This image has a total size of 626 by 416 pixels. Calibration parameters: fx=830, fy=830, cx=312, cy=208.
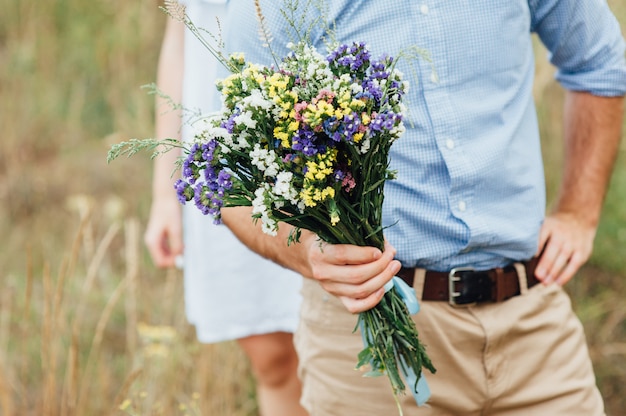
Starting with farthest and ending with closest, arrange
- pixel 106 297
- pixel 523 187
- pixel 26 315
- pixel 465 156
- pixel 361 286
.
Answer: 1. pixel 106 297
2. pixel 26 315
3. pixel 523 187
4. pixel 465 156
5. pixel 361 286

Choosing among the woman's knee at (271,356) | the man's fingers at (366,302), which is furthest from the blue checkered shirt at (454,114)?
the woman's knee at (271,356)

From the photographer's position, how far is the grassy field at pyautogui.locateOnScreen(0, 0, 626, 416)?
3029 mm

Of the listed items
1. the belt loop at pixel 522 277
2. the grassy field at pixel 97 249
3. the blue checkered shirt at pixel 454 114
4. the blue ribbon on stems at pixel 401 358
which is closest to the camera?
the blue ribbon on stems at pixel 401 358

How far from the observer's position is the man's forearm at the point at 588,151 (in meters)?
2.45

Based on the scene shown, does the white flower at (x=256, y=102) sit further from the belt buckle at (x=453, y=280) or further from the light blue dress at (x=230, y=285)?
the light blue dress at (x=230, y=285)

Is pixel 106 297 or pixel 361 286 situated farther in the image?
pixel 106 297

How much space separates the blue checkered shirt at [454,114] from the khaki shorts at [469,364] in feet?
0.48

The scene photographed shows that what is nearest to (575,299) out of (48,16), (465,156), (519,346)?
(519,346)

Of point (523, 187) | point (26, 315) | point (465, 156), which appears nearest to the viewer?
point (465, 156)

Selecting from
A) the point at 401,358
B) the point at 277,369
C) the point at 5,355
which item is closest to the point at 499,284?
the point at 401,358

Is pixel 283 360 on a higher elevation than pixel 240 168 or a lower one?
lower

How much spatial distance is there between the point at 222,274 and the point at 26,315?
72 cm

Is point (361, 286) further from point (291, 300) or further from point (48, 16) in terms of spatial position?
point (48, 16)

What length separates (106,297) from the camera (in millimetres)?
4629
